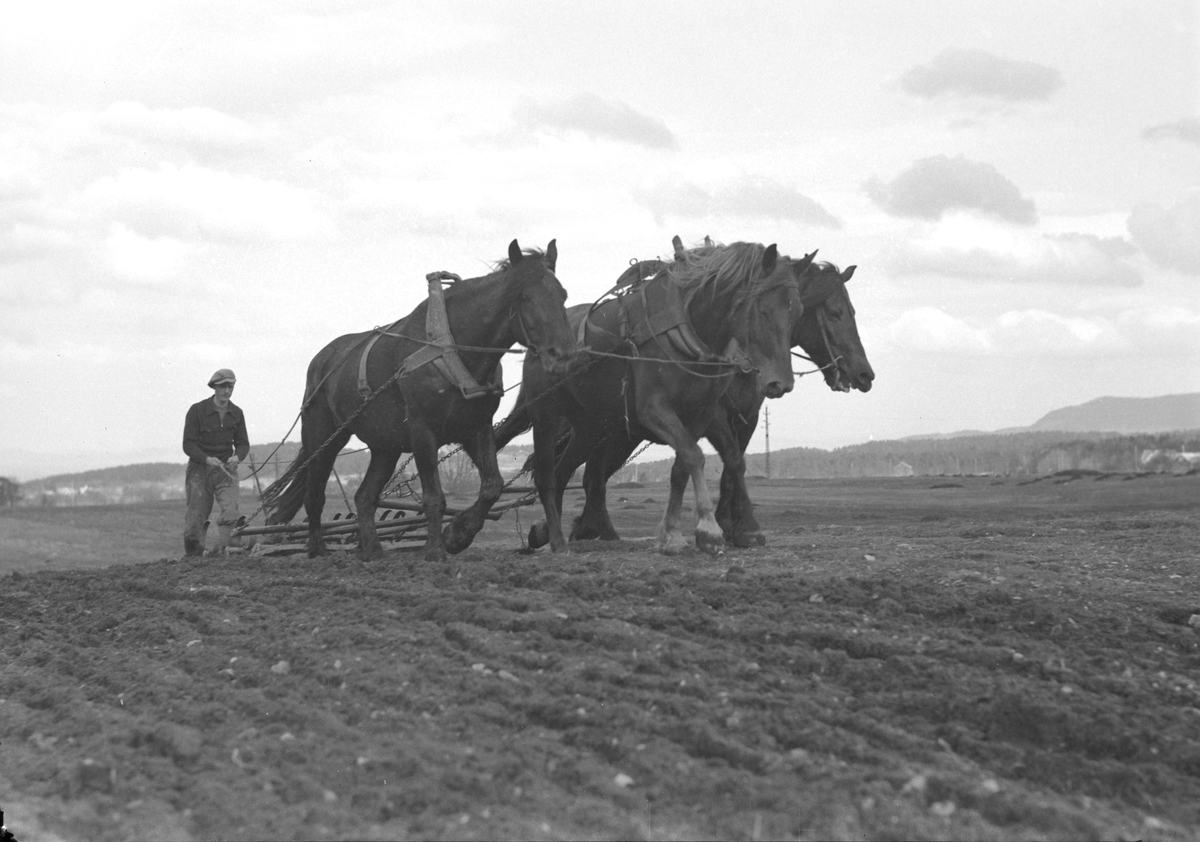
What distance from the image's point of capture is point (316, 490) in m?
12.8

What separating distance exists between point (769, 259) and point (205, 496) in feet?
18.7

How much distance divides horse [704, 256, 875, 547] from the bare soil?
1.61 m

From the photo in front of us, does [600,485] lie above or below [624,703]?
above

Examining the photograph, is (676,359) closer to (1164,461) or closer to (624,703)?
(624,703)

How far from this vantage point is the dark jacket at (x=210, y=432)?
1315 cm

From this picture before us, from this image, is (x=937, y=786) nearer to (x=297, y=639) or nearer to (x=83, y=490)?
(x=297, y=639)

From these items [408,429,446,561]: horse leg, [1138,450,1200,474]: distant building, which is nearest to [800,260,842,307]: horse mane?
[408,429,446,561]: horse leg

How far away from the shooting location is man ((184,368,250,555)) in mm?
13195

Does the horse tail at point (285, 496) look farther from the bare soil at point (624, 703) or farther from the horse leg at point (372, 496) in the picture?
the bare soil at point (624, 703)

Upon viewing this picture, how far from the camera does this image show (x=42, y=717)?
689cm

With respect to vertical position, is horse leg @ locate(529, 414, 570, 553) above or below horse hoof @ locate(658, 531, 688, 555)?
above

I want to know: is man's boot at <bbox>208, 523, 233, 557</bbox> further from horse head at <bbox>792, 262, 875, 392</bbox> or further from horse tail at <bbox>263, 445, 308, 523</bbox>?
horse head at <bbox>792, 262, 875, 392</bbox>

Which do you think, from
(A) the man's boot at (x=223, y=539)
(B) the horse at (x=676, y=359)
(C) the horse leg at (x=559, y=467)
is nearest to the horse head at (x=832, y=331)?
(B) the horse at (x=676, y=359)

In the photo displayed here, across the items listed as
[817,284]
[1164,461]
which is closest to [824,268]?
[817,284]
